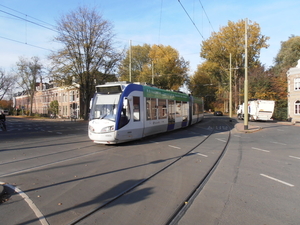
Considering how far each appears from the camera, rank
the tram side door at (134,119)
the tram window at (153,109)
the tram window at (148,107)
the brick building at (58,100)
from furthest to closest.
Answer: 1. the brick building at (58,100)
2. the tram window at (153,109)
3. the tram window at (148,107)
4. the tram side door at (134,119)

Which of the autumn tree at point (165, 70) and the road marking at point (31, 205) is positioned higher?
the autumn tree at point (165, 70)

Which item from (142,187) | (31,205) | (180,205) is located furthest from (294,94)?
(31,205)

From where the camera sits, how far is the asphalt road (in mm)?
4051

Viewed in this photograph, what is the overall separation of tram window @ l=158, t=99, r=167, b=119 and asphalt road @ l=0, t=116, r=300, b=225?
16.4ft

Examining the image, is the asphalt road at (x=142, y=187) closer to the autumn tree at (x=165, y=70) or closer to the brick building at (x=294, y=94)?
the brick building at (x=294, y=94)

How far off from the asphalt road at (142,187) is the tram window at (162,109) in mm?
Result: 4987

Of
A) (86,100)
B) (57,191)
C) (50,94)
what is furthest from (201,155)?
(50,94)

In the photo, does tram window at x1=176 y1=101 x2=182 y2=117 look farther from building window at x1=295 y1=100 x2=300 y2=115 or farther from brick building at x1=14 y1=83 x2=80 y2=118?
brick building at x1=14 y1=83 x2=80 y2=118

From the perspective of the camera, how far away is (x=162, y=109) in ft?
48.3

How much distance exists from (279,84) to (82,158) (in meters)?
43.0

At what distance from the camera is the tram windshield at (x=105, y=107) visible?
35.5ft

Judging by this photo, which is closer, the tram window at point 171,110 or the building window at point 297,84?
the tram window at point 171,110

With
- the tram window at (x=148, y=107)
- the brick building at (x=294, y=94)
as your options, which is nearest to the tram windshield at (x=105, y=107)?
the tram window at (x=148, y=107)

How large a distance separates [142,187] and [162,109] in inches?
372
